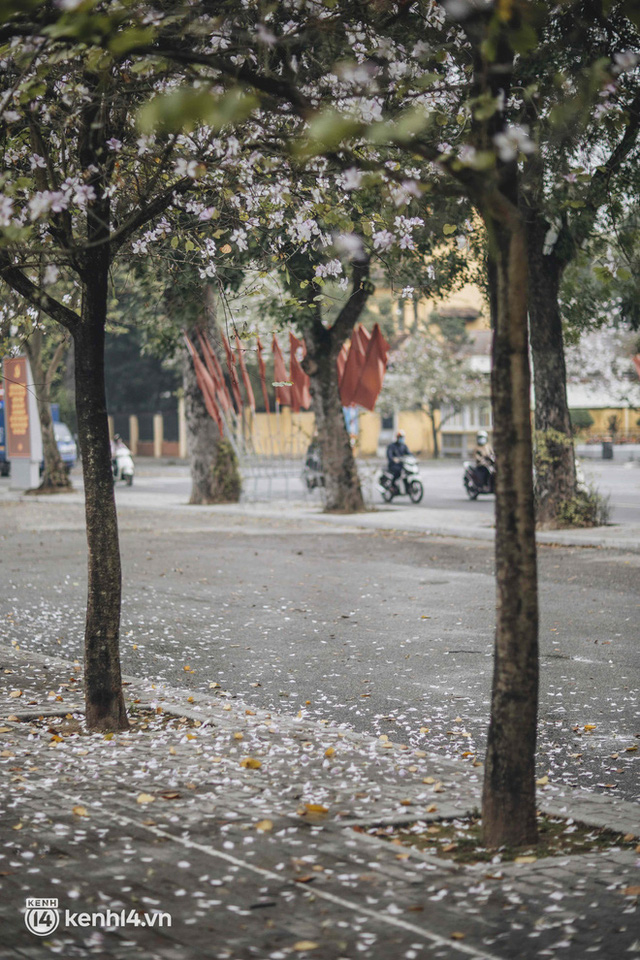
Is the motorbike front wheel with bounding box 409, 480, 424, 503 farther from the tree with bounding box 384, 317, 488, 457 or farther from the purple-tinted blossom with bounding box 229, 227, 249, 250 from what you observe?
the tree with bounding box 384, 317, 488, 457

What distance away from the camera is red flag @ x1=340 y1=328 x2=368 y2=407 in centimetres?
2364

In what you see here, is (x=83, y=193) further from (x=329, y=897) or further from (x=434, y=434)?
(x=434, y=434)

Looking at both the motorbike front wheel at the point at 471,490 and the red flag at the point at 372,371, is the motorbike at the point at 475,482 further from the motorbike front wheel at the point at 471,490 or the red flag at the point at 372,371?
the red flag at the point at 372,371

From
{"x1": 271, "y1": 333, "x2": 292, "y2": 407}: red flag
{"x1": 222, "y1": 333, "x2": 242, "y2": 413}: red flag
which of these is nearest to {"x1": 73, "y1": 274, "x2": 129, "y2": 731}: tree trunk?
{"x1": 222, "y1": 333, "x2": 242, "y2": 413}: red flag

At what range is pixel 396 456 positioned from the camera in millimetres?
29641

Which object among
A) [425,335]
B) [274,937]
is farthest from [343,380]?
[425,335]

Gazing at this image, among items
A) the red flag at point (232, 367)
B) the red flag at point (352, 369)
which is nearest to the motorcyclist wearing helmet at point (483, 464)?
the red flag at point (352, 369)

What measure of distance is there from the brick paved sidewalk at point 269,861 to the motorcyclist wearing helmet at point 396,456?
73.6 feet

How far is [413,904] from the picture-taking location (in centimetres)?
447

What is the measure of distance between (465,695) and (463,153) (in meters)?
3.64

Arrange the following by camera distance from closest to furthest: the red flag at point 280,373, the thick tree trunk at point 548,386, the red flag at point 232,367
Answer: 1. the red flag at point 232,367
2. the thick tree trunk at point 548,386
3. the red flag at point 280,373

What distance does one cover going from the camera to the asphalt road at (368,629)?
7766 millimetres

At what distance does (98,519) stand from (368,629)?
4.34 meters

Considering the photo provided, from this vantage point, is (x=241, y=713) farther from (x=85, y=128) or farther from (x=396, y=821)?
(x=85, y=128)
